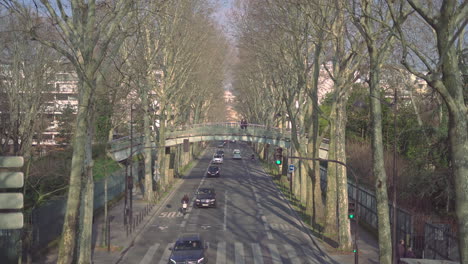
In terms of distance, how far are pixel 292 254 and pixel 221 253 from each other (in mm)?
3678

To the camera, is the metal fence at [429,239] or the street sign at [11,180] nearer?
the street sign at [11,180]

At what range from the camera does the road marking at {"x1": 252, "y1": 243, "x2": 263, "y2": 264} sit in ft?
80.6

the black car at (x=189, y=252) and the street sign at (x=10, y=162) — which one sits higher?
the street sign at (x=10, y=162)

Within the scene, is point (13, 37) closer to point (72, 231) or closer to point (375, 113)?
point (72, 231)

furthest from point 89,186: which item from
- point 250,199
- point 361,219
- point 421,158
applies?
point 250,199

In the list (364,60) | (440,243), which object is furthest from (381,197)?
(364,60)

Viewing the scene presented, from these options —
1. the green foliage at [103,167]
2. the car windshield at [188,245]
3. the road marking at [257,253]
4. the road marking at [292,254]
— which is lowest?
the road marking at [292,254]

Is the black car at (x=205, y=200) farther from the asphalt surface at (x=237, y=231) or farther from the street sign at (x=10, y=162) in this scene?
the street sign at (x=10, y=162)

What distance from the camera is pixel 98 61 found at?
1631cm

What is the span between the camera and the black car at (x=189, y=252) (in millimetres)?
21953

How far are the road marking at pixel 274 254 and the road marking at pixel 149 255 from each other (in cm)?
607

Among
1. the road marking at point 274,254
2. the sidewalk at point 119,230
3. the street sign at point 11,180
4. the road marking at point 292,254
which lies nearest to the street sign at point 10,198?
the street sign at point 11,180

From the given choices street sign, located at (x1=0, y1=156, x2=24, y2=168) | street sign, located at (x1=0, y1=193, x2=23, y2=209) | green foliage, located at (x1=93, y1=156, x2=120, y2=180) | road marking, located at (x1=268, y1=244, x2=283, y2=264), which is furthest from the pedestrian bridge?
street sign, located at (x1=0, y1=193, x2=23, y2=209)

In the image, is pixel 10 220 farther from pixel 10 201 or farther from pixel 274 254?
pixel 274 254
